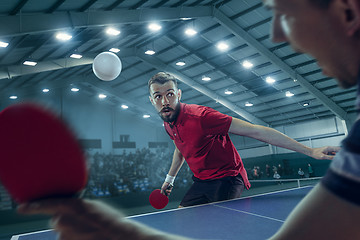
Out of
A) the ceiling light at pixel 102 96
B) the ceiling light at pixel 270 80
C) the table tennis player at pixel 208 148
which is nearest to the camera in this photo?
the table tennis player at pixel 208 148

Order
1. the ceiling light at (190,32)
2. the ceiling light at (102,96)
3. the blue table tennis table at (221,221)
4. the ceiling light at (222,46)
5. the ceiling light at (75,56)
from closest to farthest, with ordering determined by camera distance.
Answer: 1. the blue table tennis table at (221,221)
2. the ceiling light at (190,32)
3. the ceiling light at (75,56)
4. the ceiling light at (222,46)
5. the ceiling light at (102,96)

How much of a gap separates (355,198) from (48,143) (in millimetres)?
628

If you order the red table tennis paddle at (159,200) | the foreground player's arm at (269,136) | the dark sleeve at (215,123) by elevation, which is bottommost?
the red table tennis paddle at (159,200)

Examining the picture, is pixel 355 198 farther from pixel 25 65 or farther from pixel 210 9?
pixel 25 65

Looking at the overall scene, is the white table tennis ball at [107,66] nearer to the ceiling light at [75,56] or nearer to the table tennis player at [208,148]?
the table tennis player at [208,148]

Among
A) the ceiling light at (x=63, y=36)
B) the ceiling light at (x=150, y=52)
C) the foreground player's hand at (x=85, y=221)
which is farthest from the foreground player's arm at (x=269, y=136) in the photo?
the ceiling light at (x=150, y=52)

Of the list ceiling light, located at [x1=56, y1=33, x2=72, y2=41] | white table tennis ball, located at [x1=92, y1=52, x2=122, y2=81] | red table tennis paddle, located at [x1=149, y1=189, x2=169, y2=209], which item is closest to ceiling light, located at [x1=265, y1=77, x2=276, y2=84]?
ceiling light, located at [x1=56, y1=33, x2=72, y2=41]

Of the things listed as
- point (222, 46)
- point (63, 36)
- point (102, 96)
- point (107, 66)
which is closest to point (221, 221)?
point (107, 66)

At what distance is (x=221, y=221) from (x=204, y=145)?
0.96 metres

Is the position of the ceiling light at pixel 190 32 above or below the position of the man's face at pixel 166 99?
above

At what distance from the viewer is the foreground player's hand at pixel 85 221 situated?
0.61 meters

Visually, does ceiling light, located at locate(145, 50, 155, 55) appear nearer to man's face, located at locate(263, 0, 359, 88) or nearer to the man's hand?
the man's hand

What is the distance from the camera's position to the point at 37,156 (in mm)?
669

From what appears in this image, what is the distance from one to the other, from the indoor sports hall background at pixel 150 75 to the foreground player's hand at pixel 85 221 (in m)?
6.58
